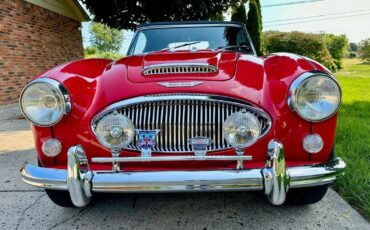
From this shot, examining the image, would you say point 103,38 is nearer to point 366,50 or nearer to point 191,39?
point 366,50

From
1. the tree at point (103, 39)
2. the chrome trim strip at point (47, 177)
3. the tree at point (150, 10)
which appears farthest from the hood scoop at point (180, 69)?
the tree at point (103, 39)

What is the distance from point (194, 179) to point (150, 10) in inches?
370

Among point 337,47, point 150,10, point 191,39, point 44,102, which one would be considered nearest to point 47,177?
point 44,102

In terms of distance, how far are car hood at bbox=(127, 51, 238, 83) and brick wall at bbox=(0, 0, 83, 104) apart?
646 centimetres

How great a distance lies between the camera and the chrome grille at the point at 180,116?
1792 mm

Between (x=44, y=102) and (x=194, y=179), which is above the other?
(x=44, y=102)

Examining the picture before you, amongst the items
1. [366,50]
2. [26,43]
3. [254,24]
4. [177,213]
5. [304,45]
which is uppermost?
[254,24]

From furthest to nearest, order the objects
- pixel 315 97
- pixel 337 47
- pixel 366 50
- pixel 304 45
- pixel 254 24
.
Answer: pixel 366 50
pixel 337 47
pixel 304 45
pixel 254 24
pixel 315 97

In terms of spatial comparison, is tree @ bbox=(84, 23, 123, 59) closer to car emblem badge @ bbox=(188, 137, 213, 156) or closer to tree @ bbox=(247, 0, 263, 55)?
tree @ bbox=(247, 0, 263, 55)

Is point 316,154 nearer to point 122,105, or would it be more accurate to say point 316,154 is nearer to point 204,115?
point 204,115

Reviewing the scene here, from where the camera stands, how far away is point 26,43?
8.44 m

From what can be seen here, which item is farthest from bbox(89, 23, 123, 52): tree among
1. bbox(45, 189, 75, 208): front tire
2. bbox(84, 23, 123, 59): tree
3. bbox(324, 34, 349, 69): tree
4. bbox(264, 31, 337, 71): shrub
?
bbox(45, 189, 75, 208): front tire

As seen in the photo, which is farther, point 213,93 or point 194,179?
point 213,93

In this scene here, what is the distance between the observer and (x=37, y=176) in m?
1.75
